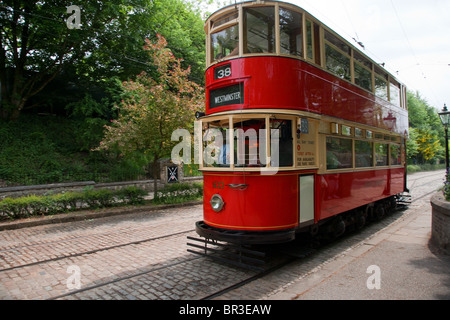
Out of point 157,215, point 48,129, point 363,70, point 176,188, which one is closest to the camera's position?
point 363,70

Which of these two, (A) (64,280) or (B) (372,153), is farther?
(B) (372,153)

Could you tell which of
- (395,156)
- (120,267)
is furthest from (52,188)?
(395,156)

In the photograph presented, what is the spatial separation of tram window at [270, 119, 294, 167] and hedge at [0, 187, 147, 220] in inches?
338

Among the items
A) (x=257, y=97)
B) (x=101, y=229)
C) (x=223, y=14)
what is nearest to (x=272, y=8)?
(x=223, y=14)

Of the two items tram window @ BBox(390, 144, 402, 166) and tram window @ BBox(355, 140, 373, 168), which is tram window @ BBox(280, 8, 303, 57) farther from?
tram window @ BBox(390, 144, 402, 166)

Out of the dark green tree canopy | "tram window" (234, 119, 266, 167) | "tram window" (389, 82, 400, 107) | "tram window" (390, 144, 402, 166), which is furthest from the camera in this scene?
the dark green tree canopy

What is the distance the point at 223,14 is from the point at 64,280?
18.4 feet

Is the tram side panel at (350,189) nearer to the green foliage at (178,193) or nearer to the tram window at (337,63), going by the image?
the tram window at (337,63)

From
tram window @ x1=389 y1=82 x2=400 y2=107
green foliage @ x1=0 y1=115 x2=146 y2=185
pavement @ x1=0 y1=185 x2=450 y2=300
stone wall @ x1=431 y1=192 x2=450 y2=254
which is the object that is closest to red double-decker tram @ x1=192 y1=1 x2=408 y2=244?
pavement @ x1=0 y1=185 x2=450 y2=300

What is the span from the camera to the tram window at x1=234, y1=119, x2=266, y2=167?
541 cm

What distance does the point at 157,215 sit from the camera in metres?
11.4

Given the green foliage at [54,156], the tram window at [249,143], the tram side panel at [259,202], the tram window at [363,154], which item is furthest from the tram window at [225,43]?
the green foliage at [54,156]

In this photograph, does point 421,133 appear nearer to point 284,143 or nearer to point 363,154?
point 363,154
